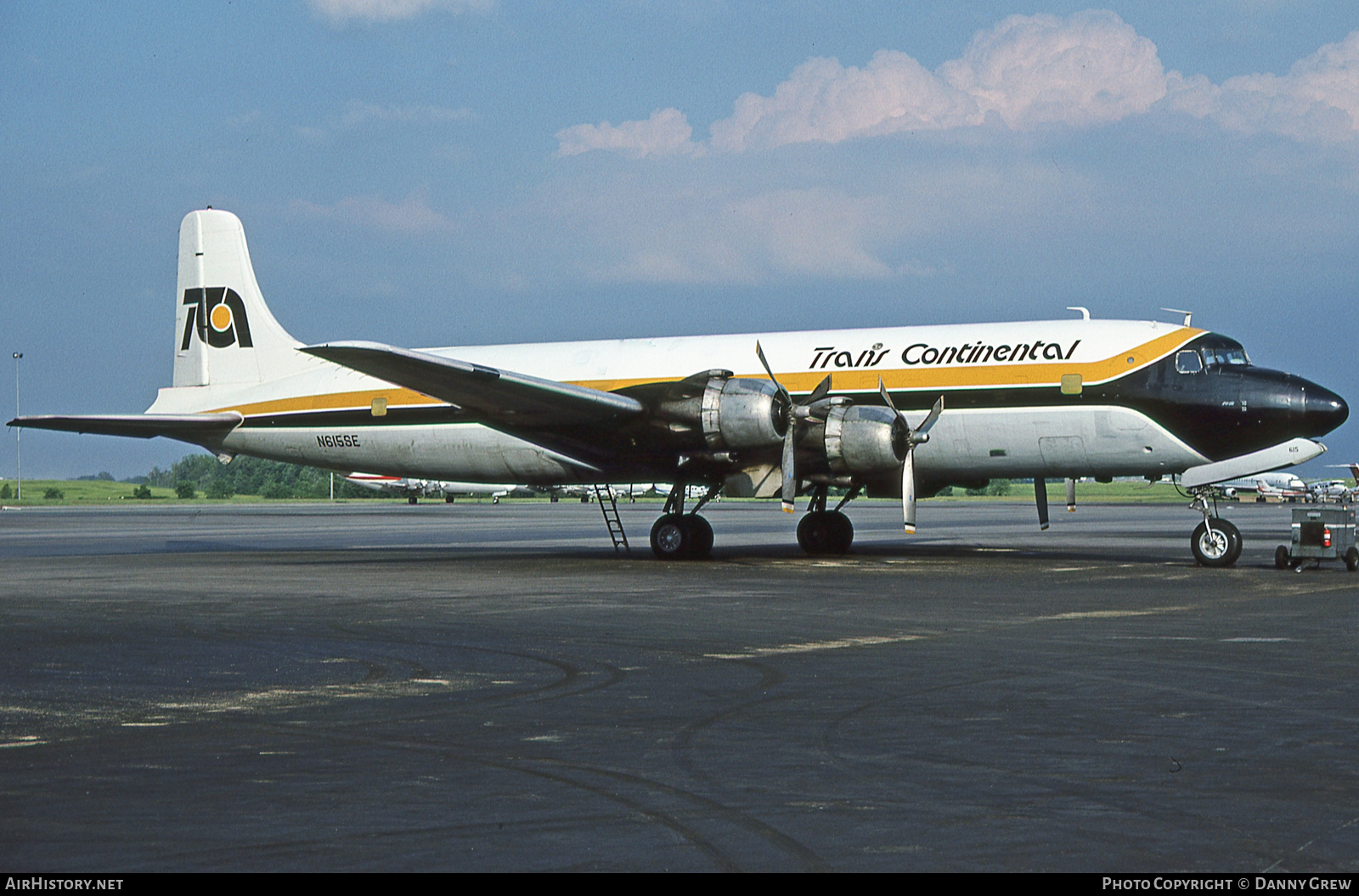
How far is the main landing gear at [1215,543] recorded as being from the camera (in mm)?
22016

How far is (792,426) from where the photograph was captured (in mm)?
23125

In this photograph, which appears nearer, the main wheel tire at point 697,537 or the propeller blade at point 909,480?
the propeller blade at point 909,480

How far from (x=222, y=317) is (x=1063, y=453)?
19450 mm

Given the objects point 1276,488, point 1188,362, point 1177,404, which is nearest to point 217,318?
point 1177,404

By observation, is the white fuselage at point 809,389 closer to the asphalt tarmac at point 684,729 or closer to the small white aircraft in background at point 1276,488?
the asphalt tarmac at point 684,729

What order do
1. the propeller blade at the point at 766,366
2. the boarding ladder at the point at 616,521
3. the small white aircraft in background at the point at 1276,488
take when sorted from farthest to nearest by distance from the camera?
the small white aircraft in background at the point at 1276,488 → the boarding ladder at the point at 616,521 → the propeller blade at the point at 766,366

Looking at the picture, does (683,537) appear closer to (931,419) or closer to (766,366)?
(766,366)

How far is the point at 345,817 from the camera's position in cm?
580

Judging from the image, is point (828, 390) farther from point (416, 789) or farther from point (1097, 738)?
point (416, 789)

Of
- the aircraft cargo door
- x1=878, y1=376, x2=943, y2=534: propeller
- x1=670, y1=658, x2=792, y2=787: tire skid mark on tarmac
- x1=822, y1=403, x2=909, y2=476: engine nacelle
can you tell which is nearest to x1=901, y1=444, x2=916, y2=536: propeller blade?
x1=878, y1=376, x2=943, y2=534: propeller

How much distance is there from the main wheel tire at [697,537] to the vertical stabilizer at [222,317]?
10698 mm

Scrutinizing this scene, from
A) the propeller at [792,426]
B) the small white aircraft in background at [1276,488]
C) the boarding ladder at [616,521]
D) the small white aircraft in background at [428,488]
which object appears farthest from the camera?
the small white aircraft in background at [1276,488]

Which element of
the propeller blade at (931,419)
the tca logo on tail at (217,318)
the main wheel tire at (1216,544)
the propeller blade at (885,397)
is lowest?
the main wheel tire at (1216,544)

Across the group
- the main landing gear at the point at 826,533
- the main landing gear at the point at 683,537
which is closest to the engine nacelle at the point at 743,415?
the main landing gear at the point at 683,537
